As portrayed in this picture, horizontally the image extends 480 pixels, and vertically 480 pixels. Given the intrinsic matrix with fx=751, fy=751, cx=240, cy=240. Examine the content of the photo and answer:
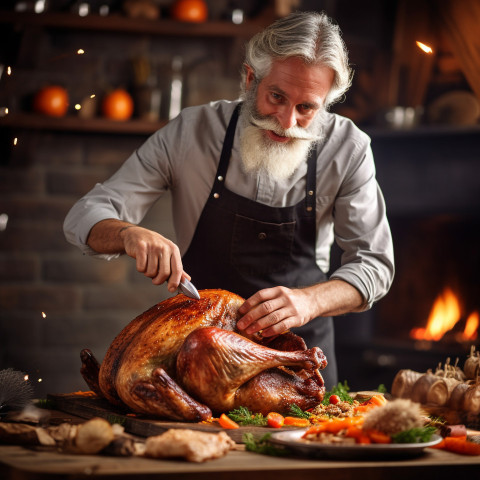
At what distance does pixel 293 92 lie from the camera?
7.18 ft

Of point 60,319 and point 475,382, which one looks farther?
point 60,319

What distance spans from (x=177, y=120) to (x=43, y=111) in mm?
1736

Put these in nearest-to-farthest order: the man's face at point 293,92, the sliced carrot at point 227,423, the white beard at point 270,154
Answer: the sliced carrot at point 227,423 < the man's face at point 293,92 < the white beard at point 270,154

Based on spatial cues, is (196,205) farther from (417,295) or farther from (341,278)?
(417,295)

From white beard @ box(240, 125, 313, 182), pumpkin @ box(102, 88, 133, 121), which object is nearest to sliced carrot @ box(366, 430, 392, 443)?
white beard @ box(240, 125, 313, 182)

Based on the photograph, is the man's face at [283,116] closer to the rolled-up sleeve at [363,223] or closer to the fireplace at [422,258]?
the rolled-up sleeve at [363,223]

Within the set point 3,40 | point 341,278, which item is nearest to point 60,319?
point 3,40

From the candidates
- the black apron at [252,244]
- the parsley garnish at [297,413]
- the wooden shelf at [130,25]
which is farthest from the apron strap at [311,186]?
the wooden shelf at [130,25]

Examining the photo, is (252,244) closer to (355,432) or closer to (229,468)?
(355,432)

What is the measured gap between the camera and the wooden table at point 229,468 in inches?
51.3

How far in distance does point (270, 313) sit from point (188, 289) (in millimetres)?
218

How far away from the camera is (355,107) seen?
4.50 m

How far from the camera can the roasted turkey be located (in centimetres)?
171

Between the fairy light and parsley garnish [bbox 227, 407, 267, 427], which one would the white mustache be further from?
the fairy light
